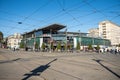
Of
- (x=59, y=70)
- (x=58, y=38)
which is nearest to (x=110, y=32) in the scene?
(x=58, y=38)

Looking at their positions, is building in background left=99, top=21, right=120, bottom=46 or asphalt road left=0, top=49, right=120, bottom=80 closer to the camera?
asphalt road left=0, top=49, right=120, bottom=80

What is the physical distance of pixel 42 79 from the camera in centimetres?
890

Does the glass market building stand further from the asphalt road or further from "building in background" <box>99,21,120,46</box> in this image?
the asphalt road

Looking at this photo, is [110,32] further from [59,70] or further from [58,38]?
[59,70]

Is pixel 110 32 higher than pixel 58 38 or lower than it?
higher

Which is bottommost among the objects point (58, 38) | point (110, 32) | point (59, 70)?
point (59, 70)

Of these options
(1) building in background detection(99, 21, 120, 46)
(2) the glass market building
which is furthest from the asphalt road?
(1) building in background detection(99, 21, 120, 46)

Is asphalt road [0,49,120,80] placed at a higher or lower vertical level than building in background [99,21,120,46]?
lower

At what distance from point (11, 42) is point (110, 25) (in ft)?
296

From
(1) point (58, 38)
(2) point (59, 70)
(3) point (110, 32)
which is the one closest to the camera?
(2) point (59, 70)

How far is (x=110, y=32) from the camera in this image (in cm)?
13188

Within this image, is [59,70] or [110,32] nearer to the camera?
[59,70]

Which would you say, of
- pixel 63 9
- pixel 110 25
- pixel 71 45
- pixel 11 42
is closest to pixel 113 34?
pixel 110 25

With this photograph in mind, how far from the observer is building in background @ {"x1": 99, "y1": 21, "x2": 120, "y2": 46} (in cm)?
12982
